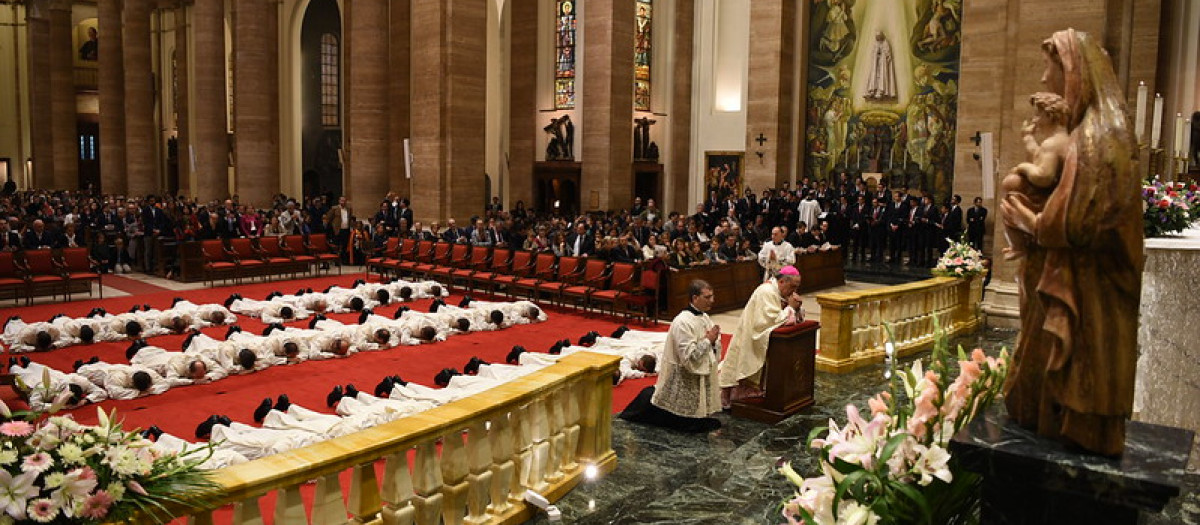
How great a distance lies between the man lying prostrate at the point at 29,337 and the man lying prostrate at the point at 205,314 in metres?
1.82

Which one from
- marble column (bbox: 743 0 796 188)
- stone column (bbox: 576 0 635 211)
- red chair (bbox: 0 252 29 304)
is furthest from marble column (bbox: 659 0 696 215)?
red chair (bbox: 0 252 29 304)

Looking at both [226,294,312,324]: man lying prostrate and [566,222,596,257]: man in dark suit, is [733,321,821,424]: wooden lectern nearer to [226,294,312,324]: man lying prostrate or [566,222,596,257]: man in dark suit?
[226,294,312,324]: man lying prostrate

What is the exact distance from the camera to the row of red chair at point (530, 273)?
49.1 ft

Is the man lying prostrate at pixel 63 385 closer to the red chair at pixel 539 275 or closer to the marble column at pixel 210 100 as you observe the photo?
the red chair at pixel 539 275

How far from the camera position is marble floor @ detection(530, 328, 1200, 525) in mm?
5453

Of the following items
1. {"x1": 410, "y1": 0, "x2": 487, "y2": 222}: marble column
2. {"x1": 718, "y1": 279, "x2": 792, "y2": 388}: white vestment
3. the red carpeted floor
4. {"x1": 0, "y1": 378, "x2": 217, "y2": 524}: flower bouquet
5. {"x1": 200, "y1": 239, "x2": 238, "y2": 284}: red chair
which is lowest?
the red carpeted floor

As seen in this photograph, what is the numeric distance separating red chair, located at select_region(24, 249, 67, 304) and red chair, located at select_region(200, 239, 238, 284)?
264cm

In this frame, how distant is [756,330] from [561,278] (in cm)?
851

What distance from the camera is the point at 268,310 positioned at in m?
14.3

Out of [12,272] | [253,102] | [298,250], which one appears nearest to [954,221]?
[298,250]

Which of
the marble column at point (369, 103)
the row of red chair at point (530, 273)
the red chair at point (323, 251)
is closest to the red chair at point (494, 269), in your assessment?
the row of red chair at point (530, 273)

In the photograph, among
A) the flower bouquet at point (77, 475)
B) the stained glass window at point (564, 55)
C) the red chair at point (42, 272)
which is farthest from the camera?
the stained glass window at point (564, 55)

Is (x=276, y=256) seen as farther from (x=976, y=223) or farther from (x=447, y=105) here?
(x=976, y=223)

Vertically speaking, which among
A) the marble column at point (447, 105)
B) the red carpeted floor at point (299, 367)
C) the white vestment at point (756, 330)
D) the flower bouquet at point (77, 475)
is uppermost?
the marble column at point (447, 105)
